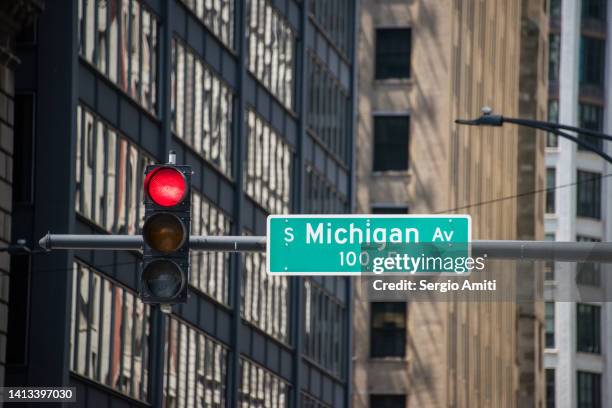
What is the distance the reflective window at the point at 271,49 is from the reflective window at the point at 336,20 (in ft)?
13.7

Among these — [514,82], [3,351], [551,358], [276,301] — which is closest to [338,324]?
[276,301]

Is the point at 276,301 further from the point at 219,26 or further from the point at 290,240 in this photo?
the point at 290,240

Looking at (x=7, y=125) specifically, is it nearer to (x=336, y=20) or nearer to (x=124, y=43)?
(x=124, y=43)

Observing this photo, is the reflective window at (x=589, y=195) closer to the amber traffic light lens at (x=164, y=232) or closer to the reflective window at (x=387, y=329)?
the reflective window at (x=387, y=329)

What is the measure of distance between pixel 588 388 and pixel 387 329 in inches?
1730

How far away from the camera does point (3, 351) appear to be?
36500 mm

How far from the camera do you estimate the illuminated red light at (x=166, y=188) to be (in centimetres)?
1571

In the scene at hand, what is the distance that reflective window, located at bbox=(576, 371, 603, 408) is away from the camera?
118 metres

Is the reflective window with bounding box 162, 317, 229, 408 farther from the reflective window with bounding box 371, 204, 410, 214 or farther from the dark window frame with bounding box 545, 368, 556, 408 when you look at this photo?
the dark window frame with bounding box 545, 368, 556, 408

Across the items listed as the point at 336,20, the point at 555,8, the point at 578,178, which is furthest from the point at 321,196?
the point at 578,178

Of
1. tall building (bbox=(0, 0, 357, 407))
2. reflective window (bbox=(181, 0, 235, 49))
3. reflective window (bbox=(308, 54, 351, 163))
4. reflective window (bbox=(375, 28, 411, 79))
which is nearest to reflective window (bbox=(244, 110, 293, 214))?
tall building (bbox=(0, 0, 357, 407))

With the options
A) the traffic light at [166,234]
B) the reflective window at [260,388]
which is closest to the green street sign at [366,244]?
the traffic light at [166,234]

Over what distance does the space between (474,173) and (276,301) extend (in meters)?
36.0

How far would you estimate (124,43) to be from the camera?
1682 inches
